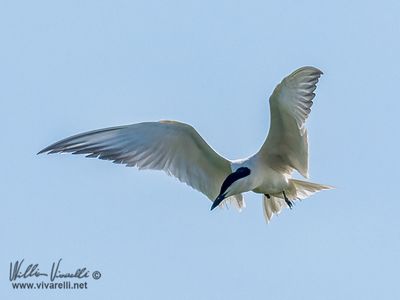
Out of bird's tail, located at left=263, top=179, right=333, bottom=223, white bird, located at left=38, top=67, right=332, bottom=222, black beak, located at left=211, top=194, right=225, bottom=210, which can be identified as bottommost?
black beak, located at left=211, top=194, right=225, bottom=210

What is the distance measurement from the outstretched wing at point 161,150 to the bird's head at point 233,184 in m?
0.40

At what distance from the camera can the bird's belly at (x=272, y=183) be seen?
12.4 m

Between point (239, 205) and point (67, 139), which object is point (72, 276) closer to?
point (67, 139)

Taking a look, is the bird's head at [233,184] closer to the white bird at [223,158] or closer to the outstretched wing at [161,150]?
the white bird at [223,158]

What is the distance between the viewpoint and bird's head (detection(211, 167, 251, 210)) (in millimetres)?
11867

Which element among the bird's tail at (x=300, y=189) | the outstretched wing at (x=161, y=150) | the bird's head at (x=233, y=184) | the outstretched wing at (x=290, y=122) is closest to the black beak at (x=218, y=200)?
the bird's head at (x=233, y=184)

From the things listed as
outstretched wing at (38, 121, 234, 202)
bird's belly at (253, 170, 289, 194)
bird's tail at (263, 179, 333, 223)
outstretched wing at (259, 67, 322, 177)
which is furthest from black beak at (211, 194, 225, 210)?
bird's tail at (263, 179, 333, 223)

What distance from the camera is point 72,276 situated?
11477mm

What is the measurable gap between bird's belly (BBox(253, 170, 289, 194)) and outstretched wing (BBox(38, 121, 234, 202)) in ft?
1.49

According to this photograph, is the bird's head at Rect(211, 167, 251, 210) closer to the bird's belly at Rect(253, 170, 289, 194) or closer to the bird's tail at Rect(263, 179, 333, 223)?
the bird's belly at Rect(253, 170, 289, 194)

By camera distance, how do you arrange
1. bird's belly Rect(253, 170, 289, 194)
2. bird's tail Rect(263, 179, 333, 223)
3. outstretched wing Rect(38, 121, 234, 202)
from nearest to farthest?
outstretched wing Rect(38, 121, 234, 202) → bird's belly Rect(253, 170, 289, 194) → bird's tail Rect(263, 179, 333, 223)

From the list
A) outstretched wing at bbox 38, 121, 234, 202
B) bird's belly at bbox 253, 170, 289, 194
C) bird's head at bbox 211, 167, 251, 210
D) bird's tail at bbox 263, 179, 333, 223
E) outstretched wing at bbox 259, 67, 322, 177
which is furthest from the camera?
bird's tail at bbox 263, 179, 333, 223

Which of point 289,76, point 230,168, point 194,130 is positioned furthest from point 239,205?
point 289,76

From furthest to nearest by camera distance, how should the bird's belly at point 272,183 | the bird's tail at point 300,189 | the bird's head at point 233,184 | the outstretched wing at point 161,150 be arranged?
1. the bird's tail at point 300,189
2. the bird's belly at point 272,183
3. the bird's head at point 233,184
4. the outstretched wing at point 161,150
